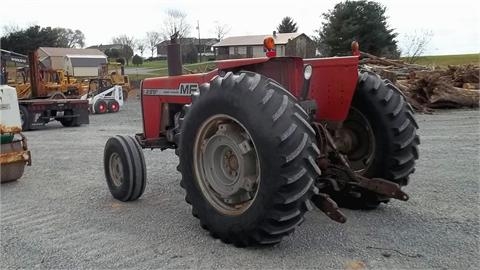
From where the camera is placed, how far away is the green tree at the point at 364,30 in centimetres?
3262

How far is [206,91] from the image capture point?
3.95 meters

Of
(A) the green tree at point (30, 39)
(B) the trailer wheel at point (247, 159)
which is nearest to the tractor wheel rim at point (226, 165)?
(B) the trailer wheel at point (247, 159)

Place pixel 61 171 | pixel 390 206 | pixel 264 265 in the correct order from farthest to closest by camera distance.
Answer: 1. pixel 61 171
2. pixel 390 206
3. pixel 264 265

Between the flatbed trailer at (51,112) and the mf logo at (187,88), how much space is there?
12066mm

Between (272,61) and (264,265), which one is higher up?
(272,61)

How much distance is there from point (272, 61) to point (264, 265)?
1.74 m

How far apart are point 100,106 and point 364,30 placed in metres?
19.6

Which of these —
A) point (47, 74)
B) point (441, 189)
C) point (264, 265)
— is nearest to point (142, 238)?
point (264, 265)

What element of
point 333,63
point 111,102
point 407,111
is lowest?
point 111,102

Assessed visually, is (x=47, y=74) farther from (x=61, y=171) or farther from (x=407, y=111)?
(x=407, y=111)

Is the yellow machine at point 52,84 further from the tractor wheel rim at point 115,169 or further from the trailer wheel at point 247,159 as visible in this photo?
the trailer wheel at point 247,159

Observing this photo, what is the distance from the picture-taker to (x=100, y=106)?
21.4 metres

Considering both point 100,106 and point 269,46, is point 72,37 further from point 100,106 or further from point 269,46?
point 269,46

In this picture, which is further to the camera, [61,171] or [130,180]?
[61,171]
